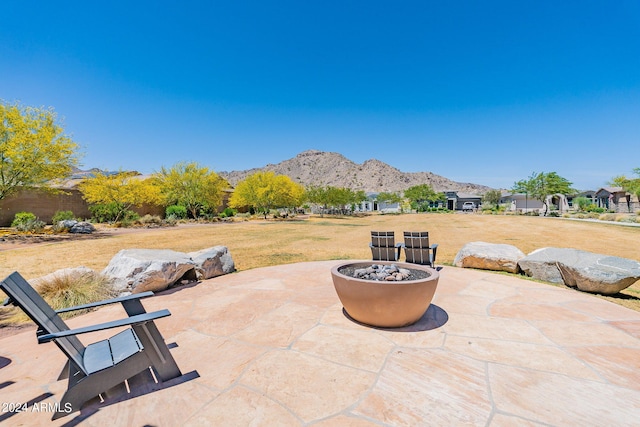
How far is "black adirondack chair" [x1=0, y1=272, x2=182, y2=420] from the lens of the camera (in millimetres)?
2027

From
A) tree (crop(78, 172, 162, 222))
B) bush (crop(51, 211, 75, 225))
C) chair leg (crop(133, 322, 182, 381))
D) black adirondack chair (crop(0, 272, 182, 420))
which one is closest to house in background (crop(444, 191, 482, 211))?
tree (crop(78, 172, 162, 222))

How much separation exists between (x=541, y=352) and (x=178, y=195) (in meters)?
29.5

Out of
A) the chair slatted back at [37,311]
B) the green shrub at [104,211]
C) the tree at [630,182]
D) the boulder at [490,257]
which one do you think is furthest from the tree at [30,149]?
the tree at [630,182]

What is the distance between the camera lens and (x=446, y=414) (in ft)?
6.96

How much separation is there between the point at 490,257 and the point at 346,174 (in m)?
115

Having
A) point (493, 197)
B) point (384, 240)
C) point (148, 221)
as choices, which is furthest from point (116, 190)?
point (493, 197)

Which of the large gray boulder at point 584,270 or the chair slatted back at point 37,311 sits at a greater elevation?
the chair slatted back at point 37,311

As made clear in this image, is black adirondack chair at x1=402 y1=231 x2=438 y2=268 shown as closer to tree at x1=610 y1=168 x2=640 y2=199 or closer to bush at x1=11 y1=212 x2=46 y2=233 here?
bush at x1=11 y1=212 x2=46 y2=233

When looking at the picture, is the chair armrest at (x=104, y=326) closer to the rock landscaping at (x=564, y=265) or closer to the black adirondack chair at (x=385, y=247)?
the black adirondack chair at (x=385, y=247)

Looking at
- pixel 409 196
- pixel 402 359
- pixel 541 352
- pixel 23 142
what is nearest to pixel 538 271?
pixel 541 352

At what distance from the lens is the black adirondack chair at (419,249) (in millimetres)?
6488

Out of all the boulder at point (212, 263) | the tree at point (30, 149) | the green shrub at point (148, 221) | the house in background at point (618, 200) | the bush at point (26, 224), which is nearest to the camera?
the boulder at point (212, 263)

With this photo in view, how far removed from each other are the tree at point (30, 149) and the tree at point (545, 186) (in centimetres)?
5019

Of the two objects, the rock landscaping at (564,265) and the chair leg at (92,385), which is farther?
the rock landscaping at (564,265)
